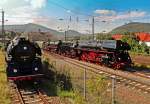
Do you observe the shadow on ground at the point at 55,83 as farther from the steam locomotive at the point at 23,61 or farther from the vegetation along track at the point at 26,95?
the steam locomotive at the point at 23,61

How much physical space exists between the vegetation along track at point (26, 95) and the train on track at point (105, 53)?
12.3 metres

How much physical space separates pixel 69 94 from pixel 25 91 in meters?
3.15

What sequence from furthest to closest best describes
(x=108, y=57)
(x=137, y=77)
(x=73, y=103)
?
(x=108, y=57) < (x=137, y=77) < (x=73, y=103)

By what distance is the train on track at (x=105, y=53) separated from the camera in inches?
1107

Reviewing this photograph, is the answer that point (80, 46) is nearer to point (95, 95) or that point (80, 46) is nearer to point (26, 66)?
point (26, 66)

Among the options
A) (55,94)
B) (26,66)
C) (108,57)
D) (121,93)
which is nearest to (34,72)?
(26,66)

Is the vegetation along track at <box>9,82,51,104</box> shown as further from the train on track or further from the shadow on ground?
the train on track

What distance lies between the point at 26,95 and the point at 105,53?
1556cm

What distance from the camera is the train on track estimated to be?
28109mm

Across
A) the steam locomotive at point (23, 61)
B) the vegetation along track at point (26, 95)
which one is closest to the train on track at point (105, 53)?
the steam locomotive at point (23, 61)

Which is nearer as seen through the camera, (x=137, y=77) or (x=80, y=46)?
(x=137, y=77)

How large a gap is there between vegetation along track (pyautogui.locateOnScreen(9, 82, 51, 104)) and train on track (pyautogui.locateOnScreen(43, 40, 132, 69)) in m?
12.3

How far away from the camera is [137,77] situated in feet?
72.9

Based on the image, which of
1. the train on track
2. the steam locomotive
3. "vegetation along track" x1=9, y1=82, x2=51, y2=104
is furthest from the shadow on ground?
the train on track
